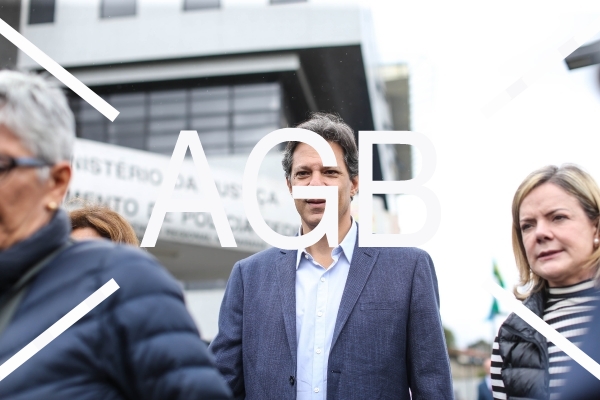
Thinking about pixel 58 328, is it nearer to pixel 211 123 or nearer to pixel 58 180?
pixel 58 180

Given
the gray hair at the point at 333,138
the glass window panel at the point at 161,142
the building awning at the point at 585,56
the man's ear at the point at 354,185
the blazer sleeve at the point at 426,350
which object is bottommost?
the blazer sleeve at the point at 426,350

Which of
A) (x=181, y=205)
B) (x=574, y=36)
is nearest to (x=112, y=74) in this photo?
(x=181, y=205)

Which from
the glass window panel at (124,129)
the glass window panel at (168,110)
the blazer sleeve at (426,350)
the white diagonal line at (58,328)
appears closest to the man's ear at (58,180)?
the white diagonal line at (58,328)

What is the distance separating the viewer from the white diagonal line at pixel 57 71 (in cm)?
250

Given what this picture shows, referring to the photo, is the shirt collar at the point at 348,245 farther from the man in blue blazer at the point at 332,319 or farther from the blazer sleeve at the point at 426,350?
the blazer sleeve at the point at 426,350

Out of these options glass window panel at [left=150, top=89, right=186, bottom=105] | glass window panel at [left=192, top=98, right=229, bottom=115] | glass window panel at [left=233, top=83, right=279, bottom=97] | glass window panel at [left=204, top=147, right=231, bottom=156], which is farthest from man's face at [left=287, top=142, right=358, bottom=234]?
glass window panel at [left=204, top=147, right=231, bottom=156]

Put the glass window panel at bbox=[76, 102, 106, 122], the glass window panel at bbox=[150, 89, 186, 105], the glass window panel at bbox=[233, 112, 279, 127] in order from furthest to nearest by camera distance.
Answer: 1. the glass window panel at bbox=[76, 102, 106, 122]
2. the glass window panel at bbox=[233, 112, 279, 127]
3. the glass window panel at bbox=[150, 89, 186, 105]

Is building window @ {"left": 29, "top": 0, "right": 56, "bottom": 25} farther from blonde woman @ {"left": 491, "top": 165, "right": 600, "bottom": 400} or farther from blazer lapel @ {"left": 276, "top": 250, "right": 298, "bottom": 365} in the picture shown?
blonde woman @ {"left": 491, "top": 165, "right": 600, "bottom": 400}

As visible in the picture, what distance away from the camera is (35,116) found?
3.92 feet

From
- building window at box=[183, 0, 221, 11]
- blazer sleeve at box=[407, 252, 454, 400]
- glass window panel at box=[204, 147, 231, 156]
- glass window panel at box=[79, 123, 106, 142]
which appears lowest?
blazer sleeve at box=[407, 252, 454, 400]

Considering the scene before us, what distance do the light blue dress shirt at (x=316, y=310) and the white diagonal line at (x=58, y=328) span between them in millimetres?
1057

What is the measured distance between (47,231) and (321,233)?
1.19 meters

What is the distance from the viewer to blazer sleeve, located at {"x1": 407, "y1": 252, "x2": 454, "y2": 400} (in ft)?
6.59

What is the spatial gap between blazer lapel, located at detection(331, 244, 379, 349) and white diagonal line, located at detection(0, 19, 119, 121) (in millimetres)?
1029
